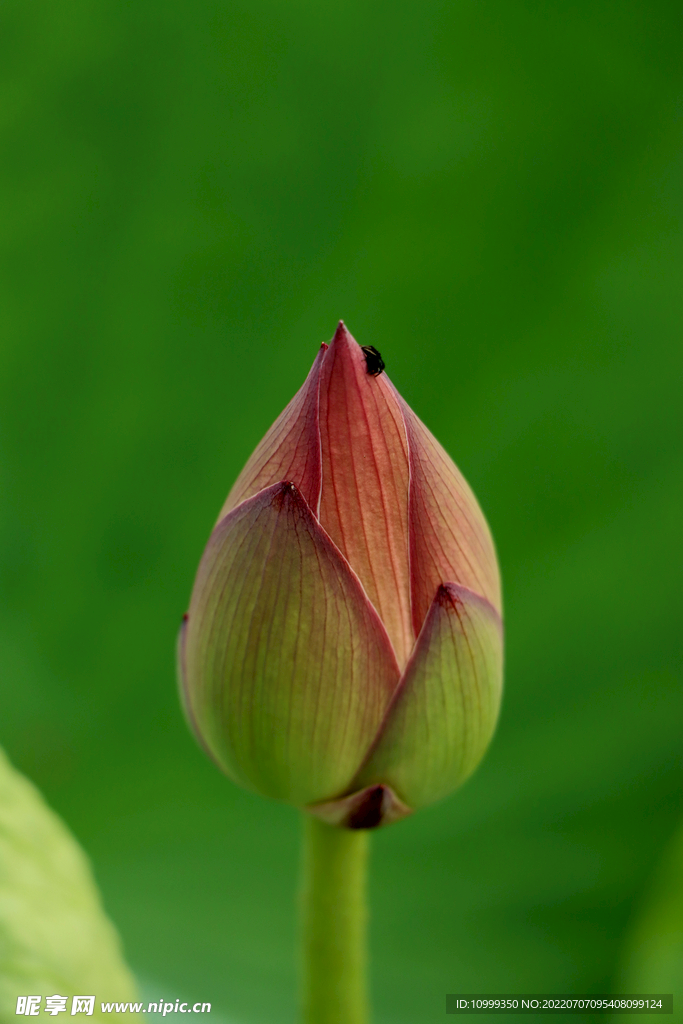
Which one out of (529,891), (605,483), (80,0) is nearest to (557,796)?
(529,891)

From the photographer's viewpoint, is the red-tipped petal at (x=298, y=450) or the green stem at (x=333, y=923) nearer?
the red-tipped petal at (x=298, y=450)

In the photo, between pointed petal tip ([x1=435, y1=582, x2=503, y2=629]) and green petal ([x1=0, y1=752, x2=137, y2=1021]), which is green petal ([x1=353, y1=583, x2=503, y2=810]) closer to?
pointed petal tip ([x1=435, y1=582, x2=503, y2=629])

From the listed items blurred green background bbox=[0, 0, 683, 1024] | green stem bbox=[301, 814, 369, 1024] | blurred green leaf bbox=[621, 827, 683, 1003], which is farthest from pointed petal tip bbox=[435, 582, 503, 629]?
blurred green background bbox=[0, 0, 683, 1024]

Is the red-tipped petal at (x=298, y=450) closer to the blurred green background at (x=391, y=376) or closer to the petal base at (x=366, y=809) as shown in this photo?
the petal base at (x=366, y=809)

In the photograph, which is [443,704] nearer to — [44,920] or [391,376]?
[44,920]

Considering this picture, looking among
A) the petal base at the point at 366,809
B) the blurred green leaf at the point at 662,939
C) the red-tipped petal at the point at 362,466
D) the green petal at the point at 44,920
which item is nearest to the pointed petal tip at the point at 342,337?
the red-tipped petal at the point at 362,466

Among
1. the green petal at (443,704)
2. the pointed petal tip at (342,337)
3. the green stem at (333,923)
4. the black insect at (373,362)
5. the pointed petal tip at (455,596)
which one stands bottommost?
Result: the green stem at (333,923)
